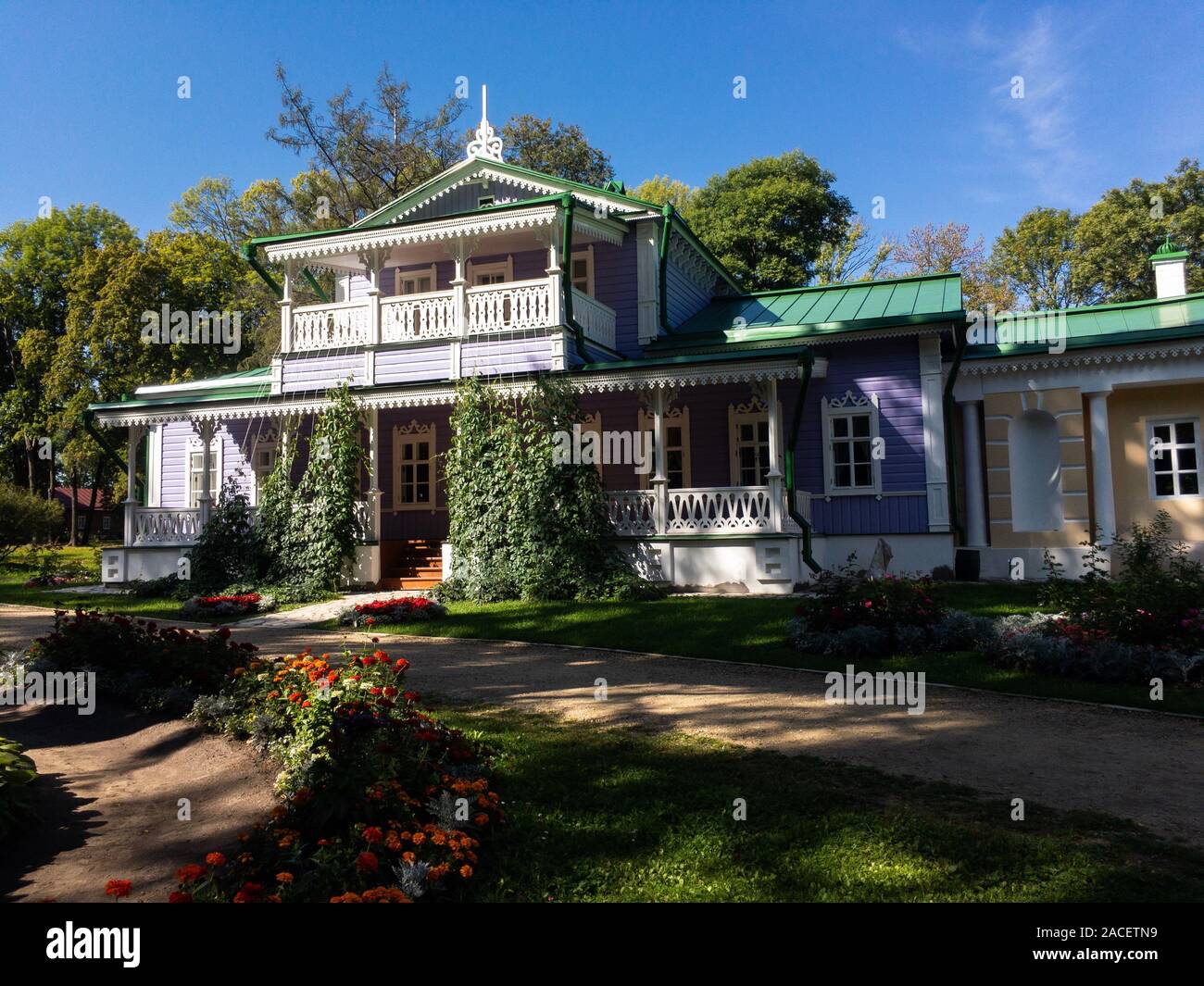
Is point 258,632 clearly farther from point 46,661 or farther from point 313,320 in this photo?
point 313,320

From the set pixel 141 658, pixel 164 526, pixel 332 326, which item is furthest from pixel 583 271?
pixel 141 658

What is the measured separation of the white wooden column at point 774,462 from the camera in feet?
47.9

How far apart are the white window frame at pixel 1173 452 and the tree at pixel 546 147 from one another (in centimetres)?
2501

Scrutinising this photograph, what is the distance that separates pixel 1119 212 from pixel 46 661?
41.4 meters

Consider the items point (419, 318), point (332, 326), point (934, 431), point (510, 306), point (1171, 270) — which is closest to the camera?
point (934, 431)

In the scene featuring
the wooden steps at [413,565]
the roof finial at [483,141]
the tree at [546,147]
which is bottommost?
the wooden steps at [413,565]

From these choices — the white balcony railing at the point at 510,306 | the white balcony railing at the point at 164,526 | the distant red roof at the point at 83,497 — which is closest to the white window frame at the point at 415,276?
the white balcony railing at the point at 510,306

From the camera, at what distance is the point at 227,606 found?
44.2 ft

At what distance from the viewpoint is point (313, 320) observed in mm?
18109

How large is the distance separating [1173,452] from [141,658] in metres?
17.3

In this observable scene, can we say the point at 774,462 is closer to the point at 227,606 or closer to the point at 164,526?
the point at 227,606

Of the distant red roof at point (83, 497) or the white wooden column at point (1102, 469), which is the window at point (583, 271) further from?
the distant red roof at point (83, 497)

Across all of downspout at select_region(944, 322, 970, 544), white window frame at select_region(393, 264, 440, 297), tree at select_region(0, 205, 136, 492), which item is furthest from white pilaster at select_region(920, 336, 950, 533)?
tree at select_region(0, 205, 136, 492)

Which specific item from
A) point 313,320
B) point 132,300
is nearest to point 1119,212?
point 313,320
